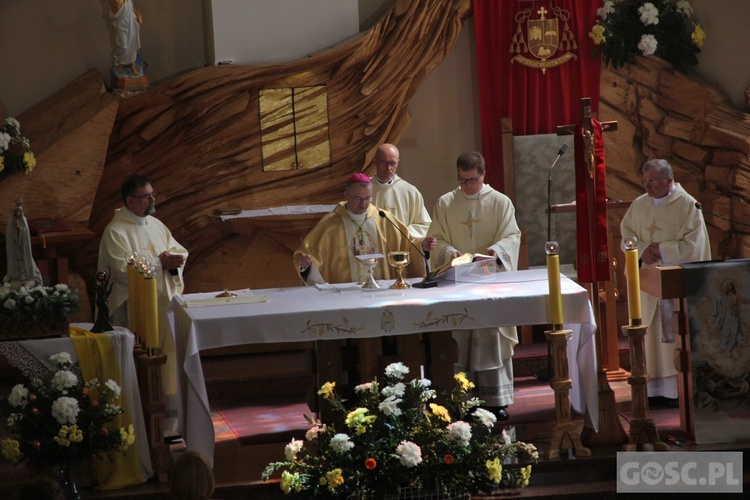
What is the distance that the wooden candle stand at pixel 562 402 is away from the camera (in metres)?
5.79

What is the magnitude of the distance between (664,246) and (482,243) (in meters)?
1.18

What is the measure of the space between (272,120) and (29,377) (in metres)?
4.23

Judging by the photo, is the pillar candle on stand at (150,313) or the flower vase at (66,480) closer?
the flower vase at (66,480)

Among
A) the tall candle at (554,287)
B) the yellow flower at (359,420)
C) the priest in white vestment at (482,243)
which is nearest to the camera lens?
the yellow flower at (359,420)

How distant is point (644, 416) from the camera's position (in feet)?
19.3

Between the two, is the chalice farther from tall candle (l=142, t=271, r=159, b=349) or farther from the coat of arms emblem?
the coat of arms emblem

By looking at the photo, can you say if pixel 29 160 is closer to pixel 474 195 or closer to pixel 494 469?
pixel 474 195

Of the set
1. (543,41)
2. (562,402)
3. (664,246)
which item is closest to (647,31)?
(543,41)

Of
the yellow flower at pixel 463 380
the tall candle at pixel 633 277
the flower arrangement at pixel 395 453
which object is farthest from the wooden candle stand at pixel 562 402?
the flower arrangement at pixel 395 453

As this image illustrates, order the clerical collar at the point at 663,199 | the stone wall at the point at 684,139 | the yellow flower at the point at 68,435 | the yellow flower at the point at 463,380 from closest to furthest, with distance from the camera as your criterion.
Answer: the yellow flower at the point at 463,380 → the yellow flower at the point at 68,435 → the clerical collar at the point at 663,199 → the stone wall at the point at 684,139

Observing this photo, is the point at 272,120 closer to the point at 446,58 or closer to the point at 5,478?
the point at 446,58

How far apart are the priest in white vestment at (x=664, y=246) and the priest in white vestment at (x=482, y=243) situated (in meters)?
0.91

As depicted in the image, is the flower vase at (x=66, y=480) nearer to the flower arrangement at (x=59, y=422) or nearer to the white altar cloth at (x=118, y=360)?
the flower arrangement at (x=59, y=422)

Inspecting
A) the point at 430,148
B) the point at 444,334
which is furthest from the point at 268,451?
the point at 430,148
